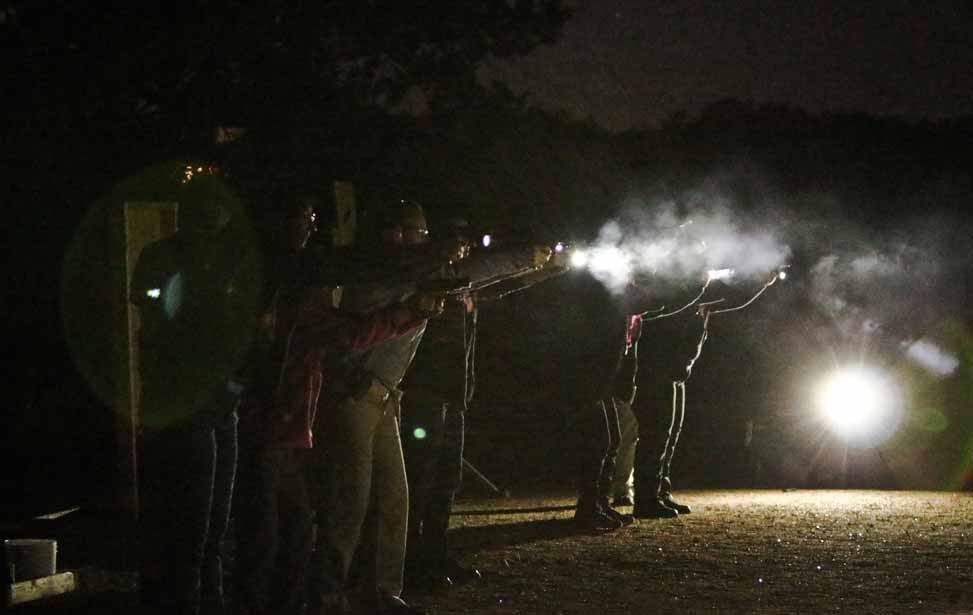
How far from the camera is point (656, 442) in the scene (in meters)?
11.5

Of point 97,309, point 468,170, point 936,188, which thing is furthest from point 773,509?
point 936,188

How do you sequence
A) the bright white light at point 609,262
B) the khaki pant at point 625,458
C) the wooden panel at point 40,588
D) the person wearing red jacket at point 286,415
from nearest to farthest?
the person wearing red jacket at point 286,415, the wooden panel at point 40,588, the bright white light at point 609,262, the khaki pant at point 625,458

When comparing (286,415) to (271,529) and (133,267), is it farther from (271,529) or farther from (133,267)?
(133,267)

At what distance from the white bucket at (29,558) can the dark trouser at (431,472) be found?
6.88 feet

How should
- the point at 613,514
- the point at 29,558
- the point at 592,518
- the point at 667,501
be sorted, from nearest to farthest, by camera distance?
the point at 29,558 → the point at 592,518 → the point at 613,514 → the point at 667,501

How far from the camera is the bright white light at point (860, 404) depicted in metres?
16.2

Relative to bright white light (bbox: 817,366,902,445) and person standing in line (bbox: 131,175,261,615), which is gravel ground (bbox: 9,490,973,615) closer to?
person standing in line (bbox: 131,175,261,615)

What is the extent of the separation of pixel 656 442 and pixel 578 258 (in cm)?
243

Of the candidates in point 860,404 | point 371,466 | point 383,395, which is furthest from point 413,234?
point 860,404

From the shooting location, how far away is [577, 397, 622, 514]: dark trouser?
10.6 metres

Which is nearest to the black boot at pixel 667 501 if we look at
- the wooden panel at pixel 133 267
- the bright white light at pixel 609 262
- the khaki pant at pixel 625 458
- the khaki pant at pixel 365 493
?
the khaki pant at pixel 625 458

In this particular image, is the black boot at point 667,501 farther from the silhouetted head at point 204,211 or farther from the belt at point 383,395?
the silhouetted head at point 204,211

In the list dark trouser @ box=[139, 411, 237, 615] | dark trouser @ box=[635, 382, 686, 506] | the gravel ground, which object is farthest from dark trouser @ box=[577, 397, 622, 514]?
dark trouser @ box=[139, 411, 237, 615]

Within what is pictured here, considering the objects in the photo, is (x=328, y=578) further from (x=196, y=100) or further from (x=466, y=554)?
(x=196, y=100)
